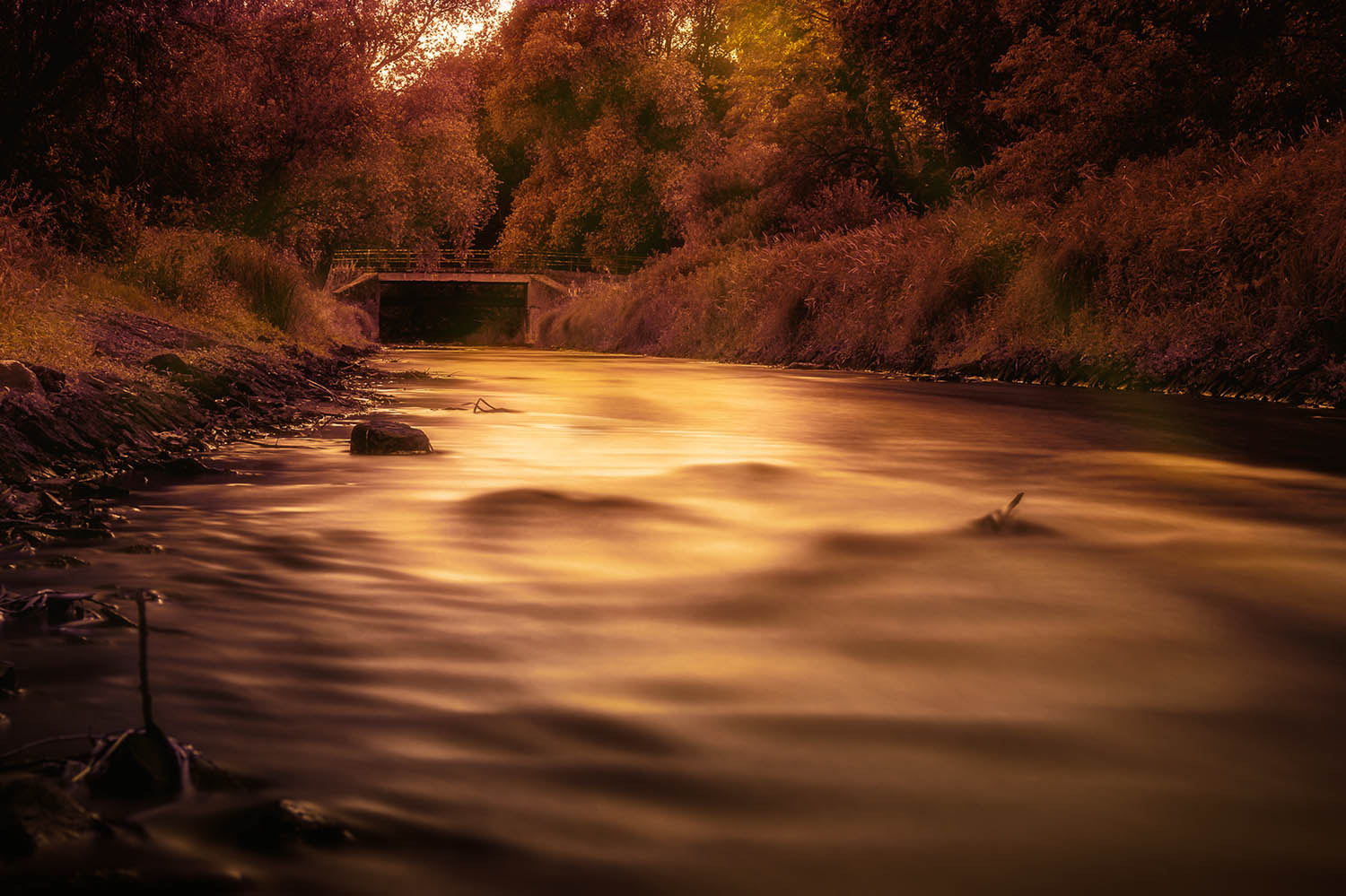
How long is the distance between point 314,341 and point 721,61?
155 ft

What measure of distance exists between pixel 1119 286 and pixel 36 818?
55.5 feet

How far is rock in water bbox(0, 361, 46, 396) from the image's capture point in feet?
21.9

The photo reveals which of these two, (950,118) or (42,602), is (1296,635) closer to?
(42,602)

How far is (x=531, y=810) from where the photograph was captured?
2348mm

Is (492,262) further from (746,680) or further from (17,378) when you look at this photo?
(746,680)

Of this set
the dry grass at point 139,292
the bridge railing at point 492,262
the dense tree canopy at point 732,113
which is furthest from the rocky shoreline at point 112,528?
the bridge railing at point 492,262

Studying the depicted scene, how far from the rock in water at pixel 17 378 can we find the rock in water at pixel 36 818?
505 cm

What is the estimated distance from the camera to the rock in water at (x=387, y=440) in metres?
8.82

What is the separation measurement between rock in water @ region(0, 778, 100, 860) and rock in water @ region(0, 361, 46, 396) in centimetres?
505

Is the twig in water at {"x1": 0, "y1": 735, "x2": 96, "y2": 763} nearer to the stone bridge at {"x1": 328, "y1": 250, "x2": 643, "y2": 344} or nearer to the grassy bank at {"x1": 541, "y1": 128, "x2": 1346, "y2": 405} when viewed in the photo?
the grassy bank at {"x1": 541, "y1": 128, "x2": 1346, "y2": 405}

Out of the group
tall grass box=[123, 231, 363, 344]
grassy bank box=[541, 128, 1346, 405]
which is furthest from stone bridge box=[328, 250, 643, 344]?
tall grass box=[123, 231, 363, 344]

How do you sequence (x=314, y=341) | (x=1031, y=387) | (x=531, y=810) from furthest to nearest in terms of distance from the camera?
(x=314, y=341), (x=1031, y=387), (x=531, y=810)

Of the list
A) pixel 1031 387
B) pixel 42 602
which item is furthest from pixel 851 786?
pixel 1031 387

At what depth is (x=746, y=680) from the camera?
3.30 meters
